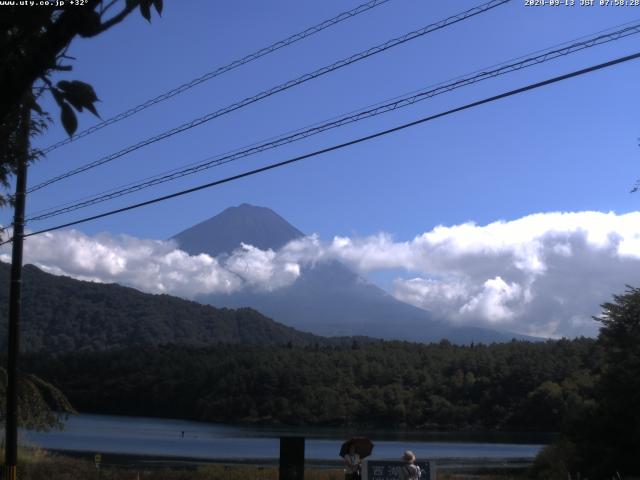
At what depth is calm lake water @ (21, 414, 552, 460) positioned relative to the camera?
58375 millimetres

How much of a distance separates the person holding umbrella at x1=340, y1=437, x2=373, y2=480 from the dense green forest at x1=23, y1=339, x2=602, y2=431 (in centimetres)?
7617

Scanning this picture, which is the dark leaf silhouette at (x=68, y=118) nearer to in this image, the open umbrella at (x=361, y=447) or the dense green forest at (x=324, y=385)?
the open umbrella at (x=361, y=447)

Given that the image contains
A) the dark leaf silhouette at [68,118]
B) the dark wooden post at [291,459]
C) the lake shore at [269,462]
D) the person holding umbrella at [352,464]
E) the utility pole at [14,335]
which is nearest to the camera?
the dark leaf silhouette at [68,118]

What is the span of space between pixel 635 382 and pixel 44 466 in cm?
2290

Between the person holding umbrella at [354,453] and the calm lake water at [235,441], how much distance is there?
36214 millimetres

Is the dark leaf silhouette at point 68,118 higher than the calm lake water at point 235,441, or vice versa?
the dark leaf silhouette at point 68,118

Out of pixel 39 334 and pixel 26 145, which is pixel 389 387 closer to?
pixel 39 334

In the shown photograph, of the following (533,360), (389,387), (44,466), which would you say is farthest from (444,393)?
(44,466)

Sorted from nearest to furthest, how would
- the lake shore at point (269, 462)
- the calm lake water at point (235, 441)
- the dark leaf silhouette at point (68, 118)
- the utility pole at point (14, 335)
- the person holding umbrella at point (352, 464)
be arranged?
1. the dark leaf silhouette at point (68, 118)
2. the person holding umbrella at point (352, 464)
3. the utility pole at point (14, 335)
4. the lake shore at point (269, 462)
5. the calm lake water at point (235, 441)

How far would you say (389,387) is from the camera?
339 ft

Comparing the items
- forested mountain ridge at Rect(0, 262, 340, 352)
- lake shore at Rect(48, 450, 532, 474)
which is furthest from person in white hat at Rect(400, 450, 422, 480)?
forested mountain ridge at Rect(0, 262, 340, 352)

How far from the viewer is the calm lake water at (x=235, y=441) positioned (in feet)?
192

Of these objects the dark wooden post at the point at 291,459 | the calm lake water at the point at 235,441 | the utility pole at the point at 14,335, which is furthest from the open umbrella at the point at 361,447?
the calm lake water at the point at 235,441

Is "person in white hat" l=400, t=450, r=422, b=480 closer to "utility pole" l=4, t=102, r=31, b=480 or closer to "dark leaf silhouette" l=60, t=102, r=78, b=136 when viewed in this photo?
"utility pole" l=4, t=102, r=31, b=480
